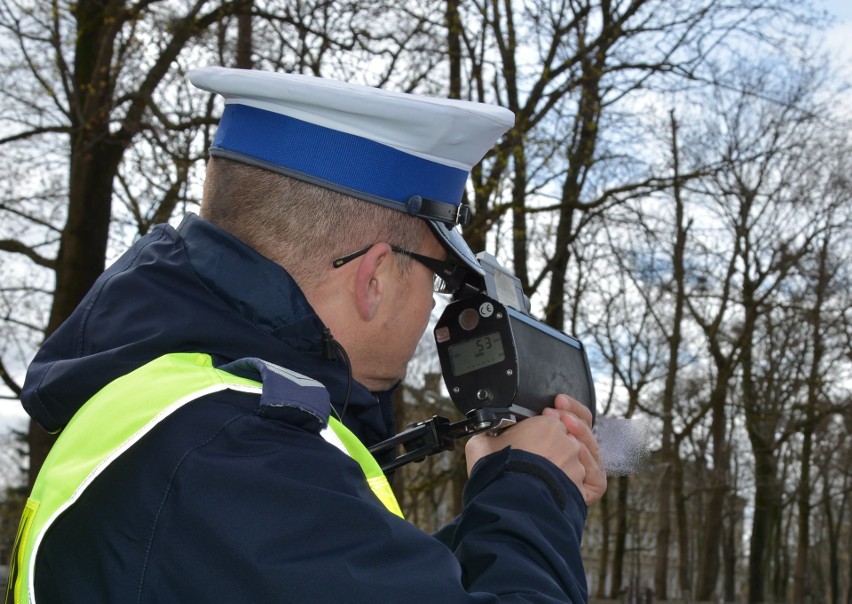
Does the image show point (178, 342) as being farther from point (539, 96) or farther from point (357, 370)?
point (539, 96)

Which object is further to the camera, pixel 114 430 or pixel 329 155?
pixel 329 155

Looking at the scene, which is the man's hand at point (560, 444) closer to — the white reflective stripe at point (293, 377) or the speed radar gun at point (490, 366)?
the speed radar gun at point (490, 366)

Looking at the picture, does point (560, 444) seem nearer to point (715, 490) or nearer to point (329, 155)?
point (329, 155)

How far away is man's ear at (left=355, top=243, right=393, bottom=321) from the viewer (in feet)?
5.71

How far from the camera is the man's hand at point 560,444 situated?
1765mm

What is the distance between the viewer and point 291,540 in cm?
127

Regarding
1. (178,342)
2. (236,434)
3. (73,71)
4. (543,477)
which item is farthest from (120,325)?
(73,71)

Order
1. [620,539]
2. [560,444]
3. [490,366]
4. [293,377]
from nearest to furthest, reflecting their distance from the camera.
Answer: [293,377], [560,444], [490,366], [620,539]

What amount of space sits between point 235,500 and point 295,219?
0.57m

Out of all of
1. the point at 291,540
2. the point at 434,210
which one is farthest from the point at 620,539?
the point at 291,540

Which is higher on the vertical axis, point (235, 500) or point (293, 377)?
point (293, 377)

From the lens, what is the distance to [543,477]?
1.67 metres

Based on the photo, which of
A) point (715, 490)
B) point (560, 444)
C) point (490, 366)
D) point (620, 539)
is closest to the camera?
point (560, 444)

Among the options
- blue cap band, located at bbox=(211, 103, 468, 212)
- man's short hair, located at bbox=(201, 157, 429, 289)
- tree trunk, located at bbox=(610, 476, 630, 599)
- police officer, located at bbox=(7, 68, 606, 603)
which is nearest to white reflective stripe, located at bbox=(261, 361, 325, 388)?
police officer, located at bbox=(7, 68, 606, 603)
